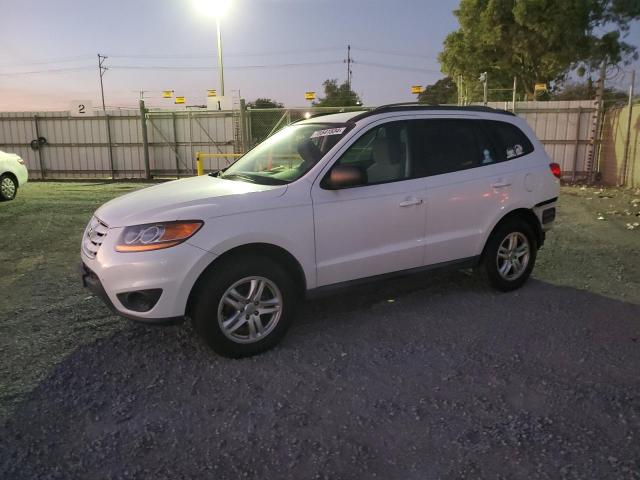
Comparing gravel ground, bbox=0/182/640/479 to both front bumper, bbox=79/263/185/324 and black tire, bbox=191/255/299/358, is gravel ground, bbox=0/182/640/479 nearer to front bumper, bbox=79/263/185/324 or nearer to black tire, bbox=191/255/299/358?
black tire, bbox=191/255/299/358

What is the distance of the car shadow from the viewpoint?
260cm

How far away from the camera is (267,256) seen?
12.2ft

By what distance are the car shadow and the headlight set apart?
887 millimetres

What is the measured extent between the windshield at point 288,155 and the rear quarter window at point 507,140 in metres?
1.63

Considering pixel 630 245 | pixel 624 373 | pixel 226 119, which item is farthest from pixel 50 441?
pixel 226 119

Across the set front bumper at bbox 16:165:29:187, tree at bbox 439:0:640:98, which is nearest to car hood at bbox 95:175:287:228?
front bumper at bbox 16:165:29:187

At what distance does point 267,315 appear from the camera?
380cm

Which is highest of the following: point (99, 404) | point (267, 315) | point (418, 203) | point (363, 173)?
point (363, 173)

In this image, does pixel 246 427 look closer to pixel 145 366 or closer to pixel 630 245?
pixel 145 366

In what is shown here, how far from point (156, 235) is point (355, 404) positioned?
1671mm

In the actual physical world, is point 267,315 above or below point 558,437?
above

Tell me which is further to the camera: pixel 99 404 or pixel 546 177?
pixel 546 177

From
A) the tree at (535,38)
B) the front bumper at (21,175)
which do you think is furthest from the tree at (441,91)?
the front bumper at (21,175)

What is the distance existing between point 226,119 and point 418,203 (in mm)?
14106
